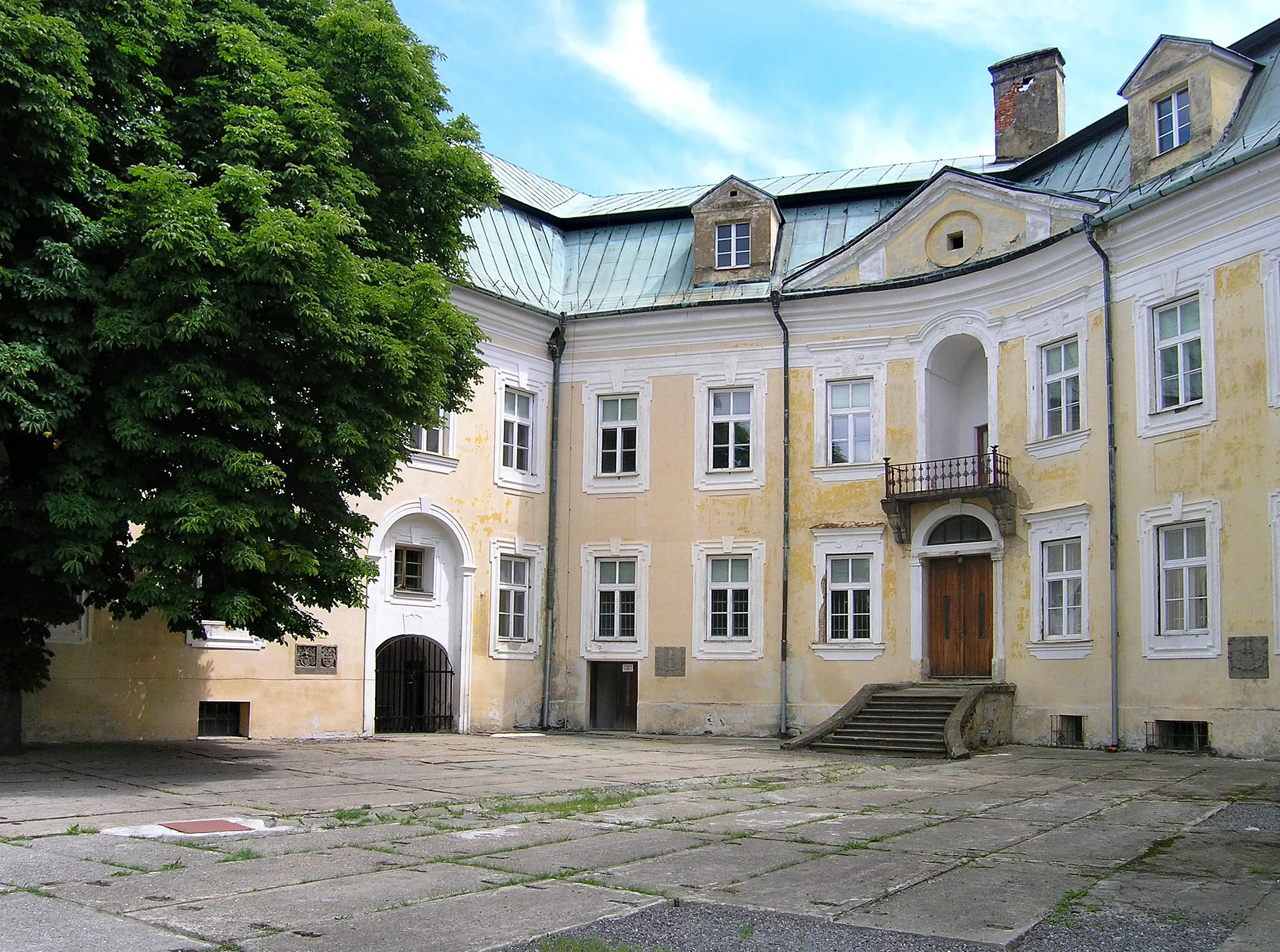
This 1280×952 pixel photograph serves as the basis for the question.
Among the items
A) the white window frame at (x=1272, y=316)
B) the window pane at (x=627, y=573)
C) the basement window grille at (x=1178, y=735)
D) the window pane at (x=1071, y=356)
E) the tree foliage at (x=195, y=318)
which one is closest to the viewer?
the tree foliage at (x=195, y=318)

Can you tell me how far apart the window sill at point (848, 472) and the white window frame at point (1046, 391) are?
2.91 metres

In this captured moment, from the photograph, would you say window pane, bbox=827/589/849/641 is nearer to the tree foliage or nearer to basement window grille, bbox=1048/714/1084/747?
basement window grille, bbox=1048/714/1084/747

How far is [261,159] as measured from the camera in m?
14.1

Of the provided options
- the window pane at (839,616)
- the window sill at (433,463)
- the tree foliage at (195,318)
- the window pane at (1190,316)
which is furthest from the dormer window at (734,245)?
the tree foliage at (195,318)

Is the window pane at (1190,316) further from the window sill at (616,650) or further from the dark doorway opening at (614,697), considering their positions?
the dark doorway opening at (614,697)

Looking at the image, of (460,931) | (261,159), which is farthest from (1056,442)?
(460,931)

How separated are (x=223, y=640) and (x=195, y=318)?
8.50 metres

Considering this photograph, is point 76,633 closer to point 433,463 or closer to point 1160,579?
point 433,463

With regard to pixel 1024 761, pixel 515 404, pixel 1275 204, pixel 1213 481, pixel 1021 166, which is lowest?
pixel 1024 761

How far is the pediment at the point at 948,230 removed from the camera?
70.9 feet

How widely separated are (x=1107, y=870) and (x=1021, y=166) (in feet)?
61.0

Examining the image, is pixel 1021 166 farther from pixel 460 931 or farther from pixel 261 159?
pixel 460 931

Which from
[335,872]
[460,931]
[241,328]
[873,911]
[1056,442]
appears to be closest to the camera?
[460,931]

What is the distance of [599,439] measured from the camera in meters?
25.5
